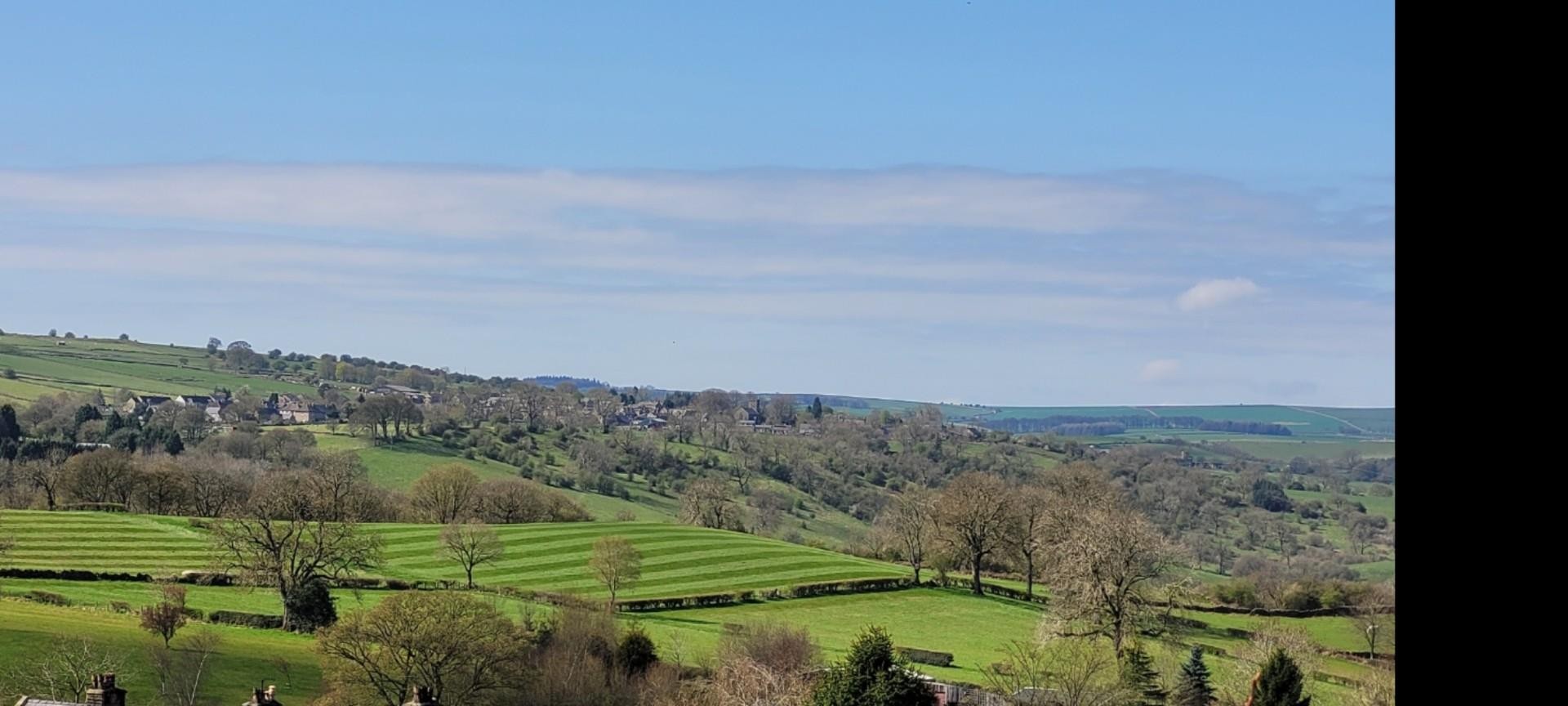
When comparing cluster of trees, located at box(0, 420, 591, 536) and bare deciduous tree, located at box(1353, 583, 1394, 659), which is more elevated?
cluster of trees, located at box(0, 420, 591, 536)

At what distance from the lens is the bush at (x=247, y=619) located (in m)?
60.1

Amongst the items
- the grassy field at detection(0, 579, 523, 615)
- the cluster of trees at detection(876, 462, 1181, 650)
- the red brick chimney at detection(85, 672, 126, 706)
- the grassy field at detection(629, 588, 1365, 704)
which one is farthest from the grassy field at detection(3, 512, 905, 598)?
the red brick chimney at detection(85, 672, 126, 706)

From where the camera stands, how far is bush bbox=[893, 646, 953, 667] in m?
59.6

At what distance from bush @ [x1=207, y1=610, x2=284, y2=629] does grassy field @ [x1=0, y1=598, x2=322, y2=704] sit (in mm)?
1941

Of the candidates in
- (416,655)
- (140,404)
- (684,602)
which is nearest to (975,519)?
(684,602)

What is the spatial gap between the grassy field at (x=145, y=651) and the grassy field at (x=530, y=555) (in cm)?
1569

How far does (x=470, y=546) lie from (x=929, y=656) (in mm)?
28255

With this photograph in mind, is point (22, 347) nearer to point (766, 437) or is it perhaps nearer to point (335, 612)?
point (766, 437)

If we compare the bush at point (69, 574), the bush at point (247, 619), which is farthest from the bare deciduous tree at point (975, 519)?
the bush at point (69, 574)

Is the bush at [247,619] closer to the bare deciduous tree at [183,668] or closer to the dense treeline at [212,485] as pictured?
the bare deciduous tree at [183,668]

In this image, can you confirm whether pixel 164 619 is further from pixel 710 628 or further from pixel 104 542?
pixel 104 542

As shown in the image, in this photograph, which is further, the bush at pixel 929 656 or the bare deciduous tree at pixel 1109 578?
the bush at pixel 929 656

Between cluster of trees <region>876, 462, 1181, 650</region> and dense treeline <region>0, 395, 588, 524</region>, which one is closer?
cluster of trees <region>876, 462, 1181, 650</region>

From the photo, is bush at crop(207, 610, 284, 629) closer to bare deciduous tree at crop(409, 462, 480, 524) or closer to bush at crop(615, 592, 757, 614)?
bush at crop(615, 592, 757, 614)
